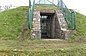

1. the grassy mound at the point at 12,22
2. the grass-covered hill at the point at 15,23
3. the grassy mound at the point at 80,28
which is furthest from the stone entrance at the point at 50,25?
the grassy mound at the point at 12,22

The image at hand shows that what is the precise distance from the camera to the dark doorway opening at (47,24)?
65.0ft

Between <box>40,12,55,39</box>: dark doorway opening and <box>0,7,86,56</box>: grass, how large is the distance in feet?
4.54

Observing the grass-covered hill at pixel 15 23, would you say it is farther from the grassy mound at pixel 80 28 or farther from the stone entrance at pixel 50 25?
the stone entrance at pixel 50 25

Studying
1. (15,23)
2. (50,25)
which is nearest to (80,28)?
(50,25)

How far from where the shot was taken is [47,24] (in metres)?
20.6

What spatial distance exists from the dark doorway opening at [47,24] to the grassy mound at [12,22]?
1.39 metres

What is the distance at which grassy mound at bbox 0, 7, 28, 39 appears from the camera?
16.7 m

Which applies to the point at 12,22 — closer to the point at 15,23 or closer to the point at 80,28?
the point at 15,23

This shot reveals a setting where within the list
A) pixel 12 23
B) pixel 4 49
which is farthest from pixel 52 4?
pixel 4 49

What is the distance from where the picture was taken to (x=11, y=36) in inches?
647

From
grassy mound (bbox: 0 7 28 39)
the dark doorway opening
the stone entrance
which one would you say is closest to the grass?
grassy mound (bbox: 0 7 28 39)

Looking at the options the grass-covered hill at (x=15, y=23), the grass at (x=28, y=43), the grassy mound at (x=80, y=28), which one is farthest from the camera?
the grass-covered hill at (x=15, y=23)

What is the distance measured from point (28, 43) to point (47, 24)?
6.62 meters

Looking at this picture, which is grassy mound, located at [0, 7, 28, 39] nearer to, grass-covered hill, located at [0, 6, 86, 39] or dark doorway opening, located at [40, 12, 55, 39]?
grass-covered hill, located at [0, 6, 86, 39]
